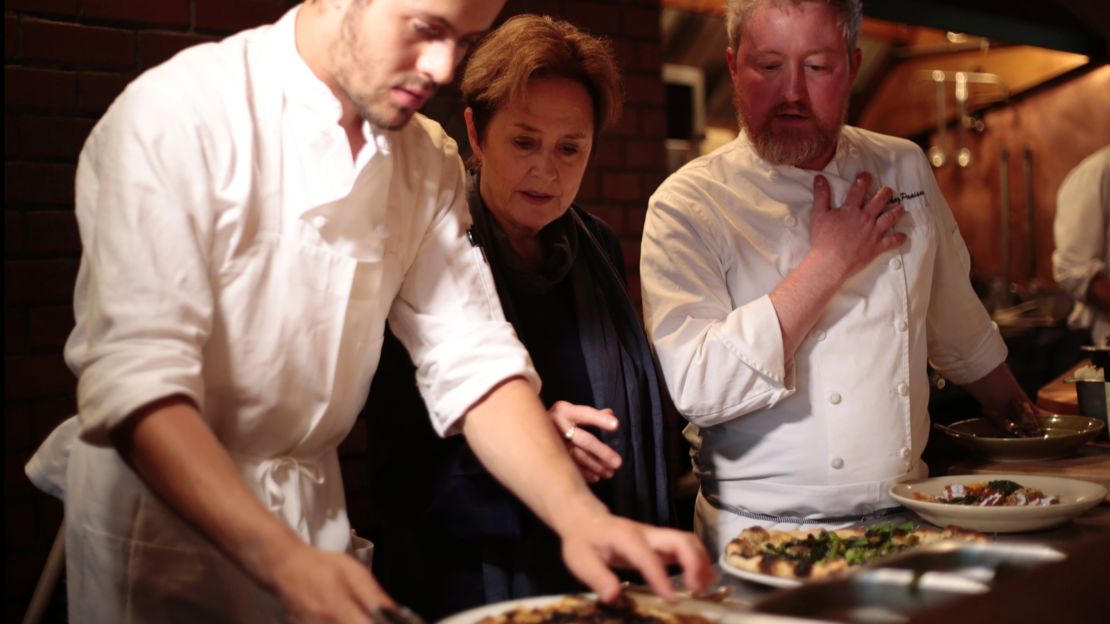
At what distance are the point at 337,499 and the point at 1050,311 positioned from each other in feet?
17.4

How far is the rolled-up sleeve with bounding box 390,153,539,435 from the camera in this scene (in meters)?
1.46

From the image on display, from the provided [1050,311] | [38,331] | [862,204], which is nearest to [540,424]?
[862,204]

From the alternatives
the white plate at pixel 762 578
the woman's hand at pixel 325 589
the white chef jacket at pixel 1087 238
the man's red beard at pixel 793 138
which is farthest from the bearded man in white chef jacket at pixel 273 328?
the white chef jacket at pixel 1087 238

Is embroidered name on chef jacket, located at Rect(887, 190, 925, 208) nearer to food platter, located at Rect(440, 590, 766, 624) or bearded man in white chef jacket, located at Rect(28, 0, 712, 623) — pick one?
bearded man in white chef jacket, located at Rect(28, 0, 712, 623)

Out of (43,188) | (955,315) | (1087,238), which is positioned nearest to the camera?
(955,315)

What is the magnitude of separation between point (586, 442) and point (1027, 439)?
3.34ft

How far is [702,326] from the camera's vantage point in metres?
1.87

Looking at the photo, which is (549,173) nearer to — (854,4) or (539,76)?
(539,76)

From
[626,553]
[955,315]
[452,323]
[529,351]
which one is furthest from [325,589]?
[955,315]

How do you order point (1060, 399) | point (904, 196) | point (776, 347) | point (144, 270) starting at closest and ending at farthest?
point (144, 270) < point (776, 347) < point (904, 196) < point (1060, 399)

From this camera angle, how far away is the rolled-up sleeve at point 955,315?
215 centimetres

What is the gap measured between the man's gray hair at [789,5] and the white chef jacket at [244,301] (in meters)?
0.72

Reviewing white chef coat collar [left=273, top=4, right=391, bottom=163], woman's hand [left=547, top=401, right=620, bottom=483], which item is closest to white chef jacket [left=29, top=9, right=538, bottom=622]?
white chef coat collar [left=273, top=4, right=391, bottom=163]

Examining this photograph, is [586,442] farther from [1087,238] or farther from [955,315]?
[1087,238]
